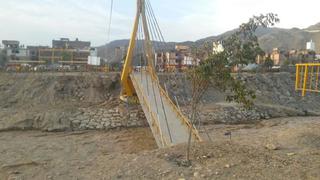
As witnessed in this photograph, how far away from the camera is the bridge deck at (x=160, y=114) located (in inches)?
485

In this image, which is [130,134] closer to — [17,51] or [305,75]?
[305,75]

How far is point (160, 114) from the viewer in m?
14.8

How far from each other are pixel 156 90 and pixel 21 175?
9.86 metres

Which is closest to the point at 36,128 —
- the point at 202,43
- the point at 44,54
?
the point at 202,43

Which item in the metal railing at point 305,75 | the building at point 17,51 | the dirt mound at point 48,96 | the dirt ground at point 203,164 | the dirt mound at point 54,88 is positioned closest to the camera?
the dirt ground at point 203,164

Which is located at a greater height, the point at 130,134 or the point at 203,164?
the point at 203,164

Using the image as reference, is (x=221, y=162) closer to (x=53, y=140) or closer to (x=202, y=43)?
(x=202, y=43)

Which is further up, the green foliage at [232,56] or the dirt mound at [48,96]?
the green foliage at [232,56]

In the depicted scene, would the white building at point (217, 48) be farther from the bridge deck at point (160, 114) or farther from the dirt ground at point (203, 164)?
the bridge deck at point (160, 114)

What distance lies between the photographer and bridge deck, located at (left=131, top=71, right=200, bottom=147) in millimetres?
12328

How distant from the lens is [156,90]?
58.3 feet

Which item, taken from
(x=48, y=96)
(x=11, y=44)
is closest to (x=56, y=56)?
(x=11, y=44)

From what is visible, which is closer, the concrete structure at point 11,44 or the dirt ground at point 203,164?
the dirt ground at point 203,164

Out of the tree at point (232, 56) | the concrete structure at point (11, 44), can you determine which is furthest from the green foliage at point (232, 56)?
the concrete structure at point (11, 44)
